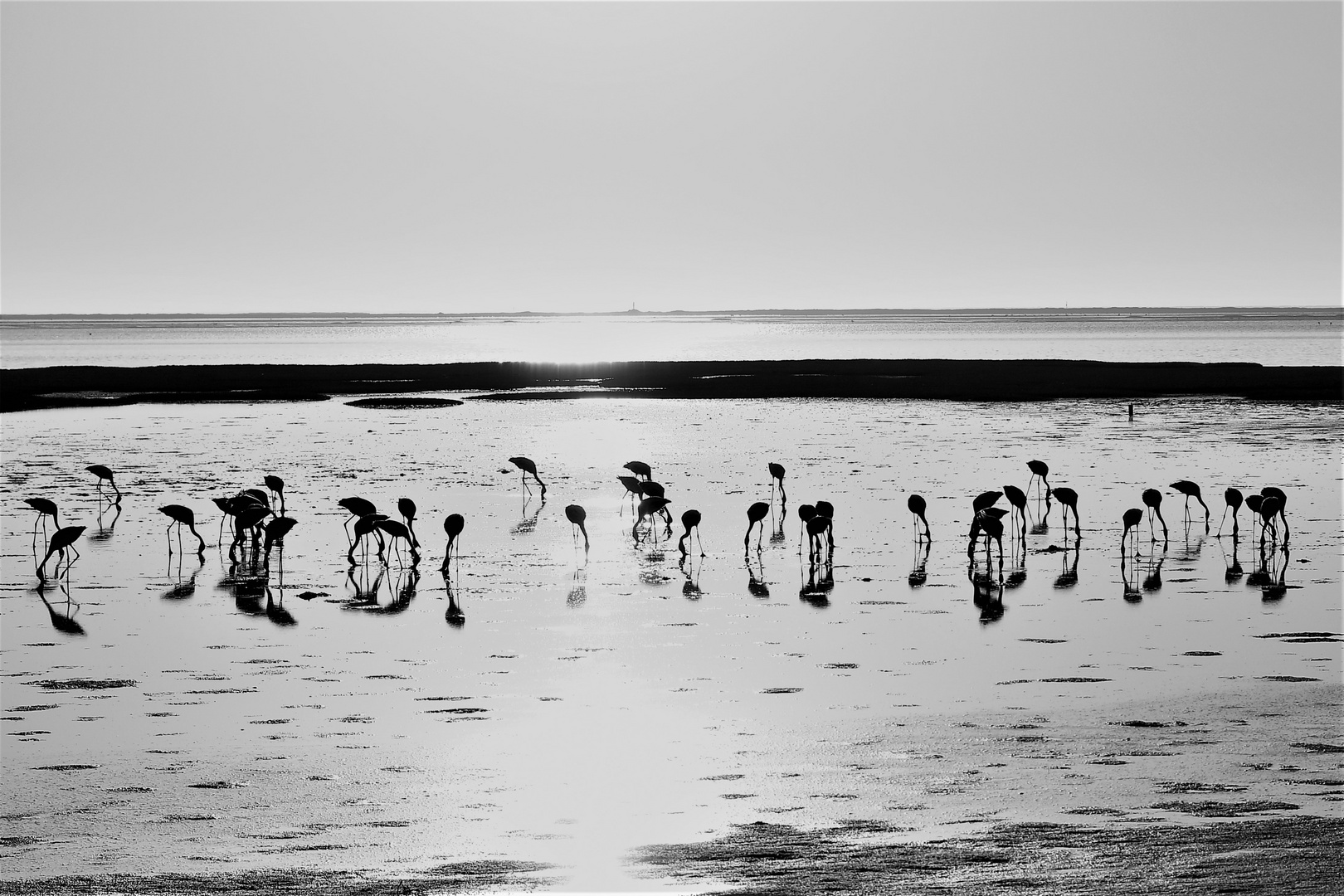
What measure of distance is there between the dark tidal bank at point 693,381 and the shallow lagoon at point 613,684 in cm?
2513

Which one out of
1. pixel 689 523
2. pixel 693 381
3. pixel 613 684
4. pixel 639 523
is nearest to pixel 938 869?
pixel 613 684

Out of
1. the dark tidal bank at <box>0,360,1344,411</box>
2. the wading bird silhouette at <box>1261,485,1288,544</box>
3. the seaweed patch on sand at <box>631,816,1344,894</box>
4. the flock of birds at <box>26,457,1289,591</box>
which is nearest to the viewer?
the seaweed patch on sand at <box>631,816,1344,894</box>

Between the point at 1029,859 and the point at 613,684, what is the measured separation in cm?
385

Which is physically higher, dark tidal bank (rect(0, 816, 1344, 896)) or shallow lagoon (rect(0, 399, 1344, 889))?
shallow lagoon (rect(0, 399, 1344, 889))

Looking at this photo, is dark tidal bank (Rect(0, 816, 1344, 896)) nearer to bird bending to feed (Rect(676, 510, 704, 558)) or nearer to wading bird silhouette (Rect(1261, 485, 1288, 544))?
bird bending to feed (Rect(676, 510, 704, 558))

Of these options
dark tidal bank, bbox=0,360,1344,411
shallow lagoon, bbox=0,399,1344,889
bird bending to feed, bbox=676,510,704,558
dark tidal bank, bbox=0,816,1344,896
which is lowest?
dark tidal bank, bbox=0,816,1344,896

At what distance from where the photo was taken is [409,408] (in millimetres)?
38875

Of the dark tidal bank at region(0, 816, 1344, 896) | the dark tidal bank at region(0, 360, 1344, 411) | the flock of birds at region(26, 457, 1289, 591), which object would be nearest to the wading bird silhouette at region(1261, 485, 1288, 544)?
the flock of birds at region(26, 457, 1289, 591)

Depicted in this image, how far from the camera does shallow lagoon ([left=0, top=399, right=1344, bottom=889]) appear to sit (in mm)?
6859

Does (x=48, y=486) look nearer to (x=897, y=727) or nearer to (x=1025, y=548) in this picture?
(x=1025, y=548)

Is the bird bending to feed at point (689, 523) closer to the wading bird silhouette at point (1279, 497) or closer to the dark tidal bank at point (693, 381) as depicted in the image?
the wading bird silhouette at point (1279, 497)

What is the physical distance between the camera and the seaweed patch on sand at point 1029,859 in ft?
19.0

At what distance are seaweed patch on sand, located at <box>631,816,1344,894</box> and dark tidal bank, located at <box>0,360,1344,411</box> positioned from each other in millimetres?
35821

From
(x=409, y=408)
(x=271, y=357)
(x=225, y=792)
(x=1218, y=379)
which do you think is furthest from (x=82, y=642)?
(x=271, y=357)
